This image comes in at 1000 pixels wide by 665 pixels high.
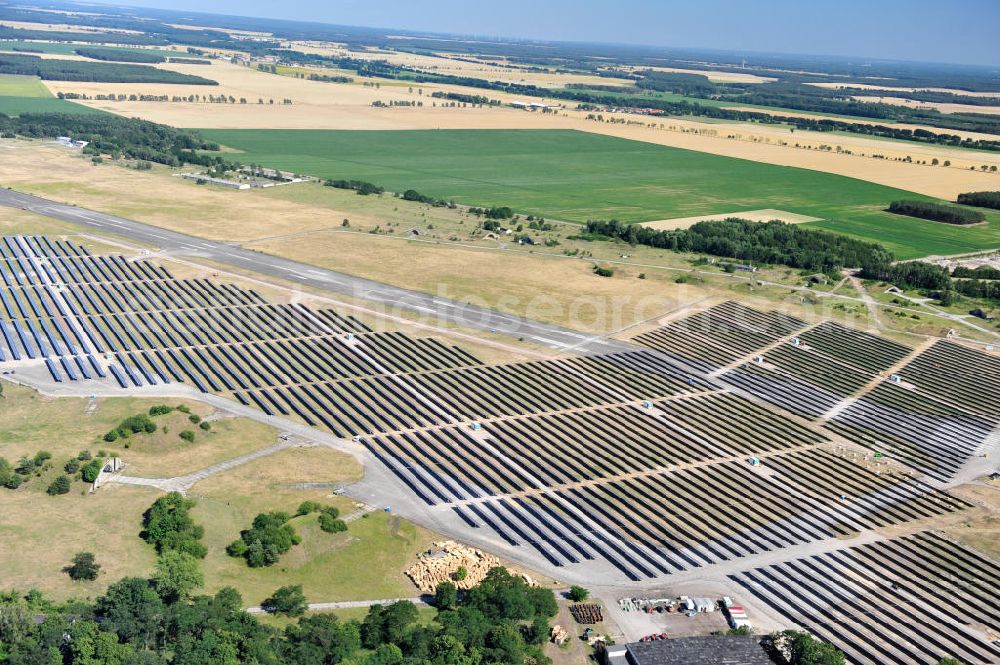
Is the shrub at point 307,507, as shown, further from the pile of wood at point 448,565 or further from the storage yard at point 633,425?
the pile of wood at point 448,565

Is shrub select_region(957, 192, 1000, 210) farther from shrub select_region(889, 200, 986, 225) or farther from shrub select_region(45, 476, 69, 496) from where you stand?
shrub select_region(45, 476, 69, 496)

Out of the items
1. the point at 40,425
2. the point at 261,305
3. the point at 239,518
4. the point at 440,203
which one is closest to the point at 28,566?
the point at 239,518

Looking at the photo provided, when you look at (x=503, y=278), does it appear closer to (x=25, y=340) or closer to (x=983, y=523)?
(x=25, y=340)

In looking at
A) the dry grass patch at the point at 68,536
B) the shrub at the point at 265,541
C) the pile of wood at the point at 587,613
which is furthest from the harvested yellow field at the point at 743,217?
the dry grass patch at the point at 68,536

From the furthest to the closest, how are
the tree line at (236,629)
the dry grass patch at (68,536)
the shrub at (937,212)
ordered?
the shrub at (937,212) → the dry grass patch at (68,536) → the tree line at (236,629)

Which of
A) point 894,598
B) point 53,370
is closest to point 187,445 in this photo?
point 53,370

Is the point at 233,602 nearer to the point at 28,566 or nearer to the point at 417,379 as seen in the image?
the point at 28,566

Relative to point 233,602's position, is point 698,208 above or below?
above
